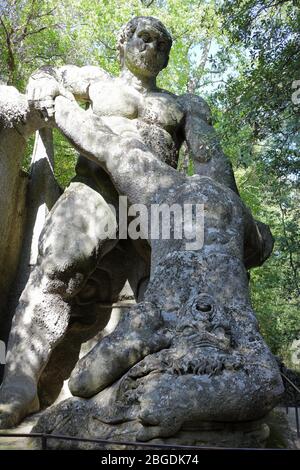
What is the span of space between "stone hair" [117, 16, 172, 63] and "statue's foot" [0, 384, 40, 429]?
12.3 feet

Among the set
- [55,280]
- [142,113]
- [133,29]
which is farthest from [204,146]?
[55,280]

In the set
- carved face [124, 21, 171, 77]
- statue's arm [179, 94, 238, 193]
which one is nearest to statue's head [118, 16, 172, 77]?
carved face [124, 21, 171, 77]

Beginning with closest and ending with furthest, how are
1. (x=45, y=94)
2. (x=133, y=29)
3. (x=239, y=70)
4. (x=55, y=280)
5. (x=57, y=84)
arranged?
1. (x=55, y=280)
2. (x=45, y=94)
3. (x=57, y=84)
4. (x=133, y=29)
5. (x=239, y=70)

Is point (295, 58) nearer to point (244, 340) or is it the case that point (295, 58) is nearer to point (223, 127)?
point (223, 127)

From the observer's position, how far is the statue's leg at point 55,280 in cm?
459

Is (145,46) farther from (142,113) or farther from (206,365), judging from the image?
(206,365)

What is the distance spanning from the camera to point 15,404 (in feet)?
13.7

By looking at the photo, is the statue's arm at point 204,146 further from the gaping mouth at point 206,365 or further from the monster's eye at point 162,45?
the gaping mouth at point 206,365

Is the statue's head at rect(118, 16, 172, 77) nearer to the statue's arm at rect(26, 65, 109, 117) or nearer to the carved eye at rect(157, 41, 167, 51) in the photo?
the carved eye at rect(157, 41, 167, 51)

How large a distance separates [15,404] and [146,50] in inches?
146

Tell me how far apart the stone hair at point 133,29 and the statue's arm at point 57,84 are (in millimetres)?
396

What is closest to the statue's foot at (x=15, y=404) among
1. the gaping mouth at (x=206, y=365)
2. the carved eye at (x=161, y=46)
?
the gaping mouth at (x=206, y=365)
